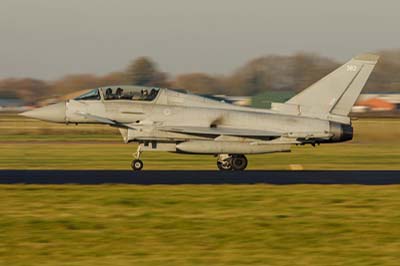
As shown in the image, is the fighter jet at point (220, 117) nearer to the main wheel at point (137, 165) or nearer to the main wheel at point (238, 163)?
the main wheel at point (238, 163)

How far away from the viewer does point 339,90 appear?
28172mm

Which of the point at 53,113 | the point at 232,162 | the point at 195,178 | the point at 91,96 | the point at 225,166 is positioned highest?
the point at 91,96

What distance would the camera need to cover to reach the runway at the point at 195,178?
2130 centimetres

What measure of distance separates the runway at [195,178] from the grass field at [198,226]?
2306 millimetres

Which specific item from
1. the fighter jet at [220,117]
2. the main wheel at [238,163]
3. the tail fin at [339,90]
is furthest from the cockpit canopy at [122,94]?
the tail fin at [339,90]

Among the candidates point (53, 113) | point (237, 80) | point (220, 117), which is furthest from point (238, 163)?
point (237, 80)

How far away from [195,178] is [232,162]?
211 inches

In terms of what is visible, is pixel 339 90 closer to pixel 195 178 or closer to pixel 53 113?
pixel 195 178

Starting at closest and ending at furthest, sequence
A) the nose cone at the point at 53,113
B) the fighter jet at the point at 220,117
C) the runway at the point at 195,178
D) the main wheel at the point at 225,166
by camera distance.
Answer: the runway at the point at 195,178, the fighter jet at the point at 220,117, the main wheel at the point at 225,166, the nose cone at the point at 53,113

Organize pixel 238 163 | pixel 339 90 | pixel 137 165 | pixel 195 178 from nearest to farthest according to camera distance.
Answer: pixel 195 178
pixel 137 165
pixel 238 163
pixel 339 90

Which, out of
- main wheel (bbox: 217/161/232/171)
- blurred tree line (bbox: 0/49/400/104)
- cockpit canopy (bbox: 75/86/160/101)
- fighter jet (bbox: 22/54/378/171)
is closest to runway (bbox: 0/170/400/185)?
fighter jet (bbox: 22/54/378/171)

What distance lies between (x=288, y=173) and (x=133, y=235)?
11.9 meters

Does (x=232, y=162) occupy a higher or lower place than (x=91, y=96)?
lower

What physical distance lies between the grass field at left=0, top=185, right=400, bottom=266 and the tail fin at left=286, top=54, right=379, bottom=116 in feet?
31.2
